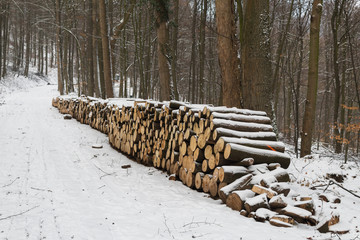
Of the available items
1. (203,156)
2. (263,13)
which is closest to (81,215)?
(203,156)

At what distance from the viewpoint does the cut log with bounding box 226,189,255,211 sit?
12.9 ft

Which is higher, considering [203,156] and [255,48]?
[255,48]

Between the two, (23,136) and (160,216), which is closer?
(160,216)

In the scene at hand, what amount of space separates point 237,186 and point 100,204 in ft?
7.32

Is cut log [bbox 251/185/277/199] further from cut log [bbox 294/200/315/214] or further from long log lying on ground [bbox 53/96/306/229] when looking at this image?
cut log [bbox 294/200/315/214]

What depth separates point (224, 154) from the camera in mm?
4562

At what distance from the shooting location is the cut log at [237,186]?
418 centimetres

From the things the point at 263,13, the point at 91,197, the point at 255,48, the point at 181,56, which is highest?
the point at 181,56

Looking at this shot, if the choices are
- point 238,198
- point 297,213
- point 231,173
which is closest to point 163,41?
point 231,173

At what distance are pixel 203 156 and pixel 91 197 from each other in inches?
84.4

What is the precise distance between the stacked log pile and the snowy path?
23 cm

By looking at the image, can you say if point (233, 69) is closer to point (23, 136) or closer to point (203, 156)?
point (203, 156)

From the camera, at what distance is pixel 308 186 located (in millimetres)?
5152

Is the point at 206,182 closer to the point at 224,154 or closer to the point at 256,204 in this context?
the point at 224,154
